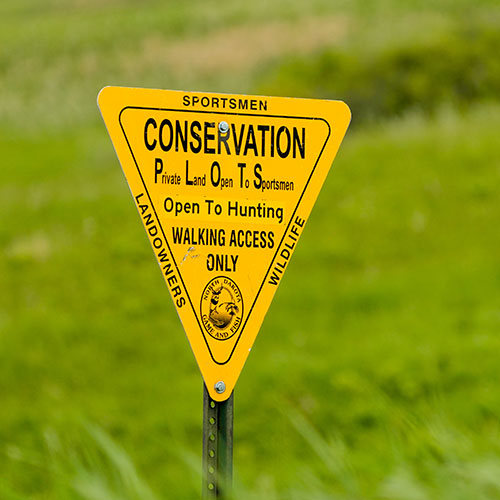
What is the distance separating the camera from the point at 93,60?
2550 centimetres

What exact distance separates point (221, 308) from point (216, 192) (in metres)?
0.33

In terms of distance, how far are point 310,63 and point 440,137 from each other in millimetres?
5881

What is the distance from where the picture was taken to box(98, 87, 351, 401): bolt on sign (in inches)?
81.5

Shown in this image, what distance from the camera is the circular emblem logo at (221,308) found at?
2.11 meters

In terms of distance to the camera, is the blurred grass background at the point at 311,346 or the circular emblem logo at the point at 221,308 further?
the blurred grass background at the point at 311,346

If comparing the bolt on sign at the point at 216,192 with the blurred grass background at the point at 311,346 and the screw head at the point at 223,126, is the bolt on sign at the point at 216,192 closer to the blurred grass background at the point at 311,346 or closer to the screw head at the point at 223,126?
the screw head at the point at 223,126

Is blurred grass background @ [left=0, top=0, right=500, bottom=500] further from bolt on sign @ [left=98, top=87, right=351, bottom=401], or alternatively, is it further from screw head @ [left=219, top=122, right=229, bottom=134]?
screw head @ [left=219, top=122, right=229, bottom=134]

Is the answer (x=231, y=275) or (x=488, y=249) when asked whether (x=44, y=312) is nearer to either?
(x=488, y=249)

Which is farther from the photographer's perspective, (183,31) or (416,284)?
(183,31)

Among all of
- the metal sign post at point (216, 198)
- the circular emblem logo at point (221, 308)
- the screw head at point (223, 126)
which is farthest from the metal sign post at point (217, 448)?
the screw head at point (223, 126)

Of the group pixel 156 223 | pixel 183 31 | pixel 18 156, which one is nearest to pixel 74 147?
pixel 18 156

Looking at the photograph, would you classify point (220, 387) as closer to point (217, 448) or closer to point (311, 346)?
point (217, 448)

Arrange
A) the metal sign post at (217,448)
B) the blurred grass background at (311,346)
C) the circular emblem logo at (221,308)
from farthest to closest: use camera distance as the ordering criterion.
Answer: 1. the blurred grass background at (311,346)
2. the circular emblem logo at (221,308)
3. the metal sign post at (217,448)

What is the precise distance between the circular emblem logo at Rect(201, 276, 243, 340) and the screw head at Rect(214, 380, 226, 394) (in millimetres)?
127
